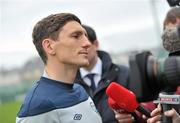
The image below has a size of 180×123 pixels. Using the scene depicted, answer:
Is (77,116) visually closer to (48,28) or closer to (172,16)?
(48,28)

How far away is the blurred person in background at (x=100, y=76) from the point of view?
439 cm

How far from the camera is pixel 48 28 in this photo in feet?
11.1

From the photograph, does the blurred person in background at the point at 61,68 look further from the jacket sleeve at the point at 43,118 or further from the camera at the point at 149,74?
the camera at the point at 149,74

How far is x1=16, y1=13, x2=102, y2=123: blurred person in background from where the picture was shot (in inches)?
127

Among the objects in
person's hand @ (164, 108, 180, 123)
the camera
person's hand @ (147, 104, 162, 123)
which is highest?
the camera

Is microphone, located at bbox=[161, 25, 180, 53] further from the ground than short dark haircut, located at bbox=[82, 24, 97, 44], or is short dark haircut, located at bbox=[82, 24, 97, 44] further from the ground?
microphone, located at bbox=[161, 25, 180, 53]

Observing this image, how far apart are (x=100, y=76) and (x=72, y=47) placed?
1362mm

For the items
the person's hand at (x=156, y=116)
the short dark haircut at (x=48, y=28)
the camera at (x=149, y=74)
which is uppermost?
the short dark haircut at (x=48, y=28)

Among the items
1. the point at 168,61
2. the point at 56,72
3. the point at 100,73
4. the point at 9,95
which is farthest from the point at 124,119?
the point at 9,95

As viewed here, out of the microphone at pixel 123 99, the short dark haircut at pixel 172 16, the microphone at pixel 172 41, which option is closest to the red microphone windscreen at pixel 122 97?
the microphone at pixel 123 99

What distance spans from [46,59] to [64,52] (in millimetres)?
150

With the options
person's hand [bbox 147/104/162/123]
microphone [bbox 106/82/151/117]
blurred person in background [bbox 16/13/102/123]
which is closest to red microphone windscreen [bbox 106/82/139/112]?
microphone [bbox 106/82/151/117]

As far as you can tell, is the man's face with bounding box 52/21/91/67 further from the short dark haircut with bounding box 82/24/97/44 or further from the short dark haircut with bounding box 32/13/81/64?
the short dark haircut with bounding box 82/24/97/44

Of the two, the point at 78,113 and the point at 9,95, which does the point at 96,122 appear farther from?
the point at 9,95
